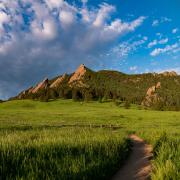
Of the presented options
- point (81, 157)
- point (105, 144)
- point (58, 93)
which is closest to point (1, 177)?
point (81, 157)

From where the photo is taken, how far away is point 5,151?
426 inches

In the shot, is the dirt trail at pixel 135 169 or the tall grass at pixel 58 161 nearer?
the tall grass at pixel 58 161

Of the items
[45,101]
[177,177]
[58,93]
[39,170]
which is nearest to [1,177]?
[39,170]

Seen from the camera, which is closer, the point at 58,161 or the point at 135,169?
the point at 58,161

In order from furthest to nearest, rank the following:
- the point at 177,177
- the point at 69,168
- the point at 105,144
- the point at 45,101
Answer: the point at 45,101 → the point at 105,144 → the point at 69,168 → the point at 177,177

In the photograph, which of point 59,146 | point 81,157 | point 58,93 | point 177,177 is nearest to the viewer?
point 177,177

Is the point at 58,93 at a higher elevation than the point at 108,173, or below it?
higher

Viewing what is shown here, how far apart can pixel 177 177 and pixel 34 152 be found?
5.26 metres

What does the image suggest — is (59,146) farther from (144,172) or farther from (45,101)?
(45,101)

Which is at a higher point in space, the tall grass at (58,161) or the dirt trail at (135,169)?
the tall grass at (58,161)

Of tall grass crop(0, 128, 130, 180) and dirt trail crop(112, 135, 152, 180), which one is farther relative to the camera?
dirt trail crop(112, 135, 152, 180)

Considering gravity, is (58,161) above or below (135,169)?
above

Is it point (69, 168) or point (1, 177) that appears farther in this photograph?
point (69, 168)

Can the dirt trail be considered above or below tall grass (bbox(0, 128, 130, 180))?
below
